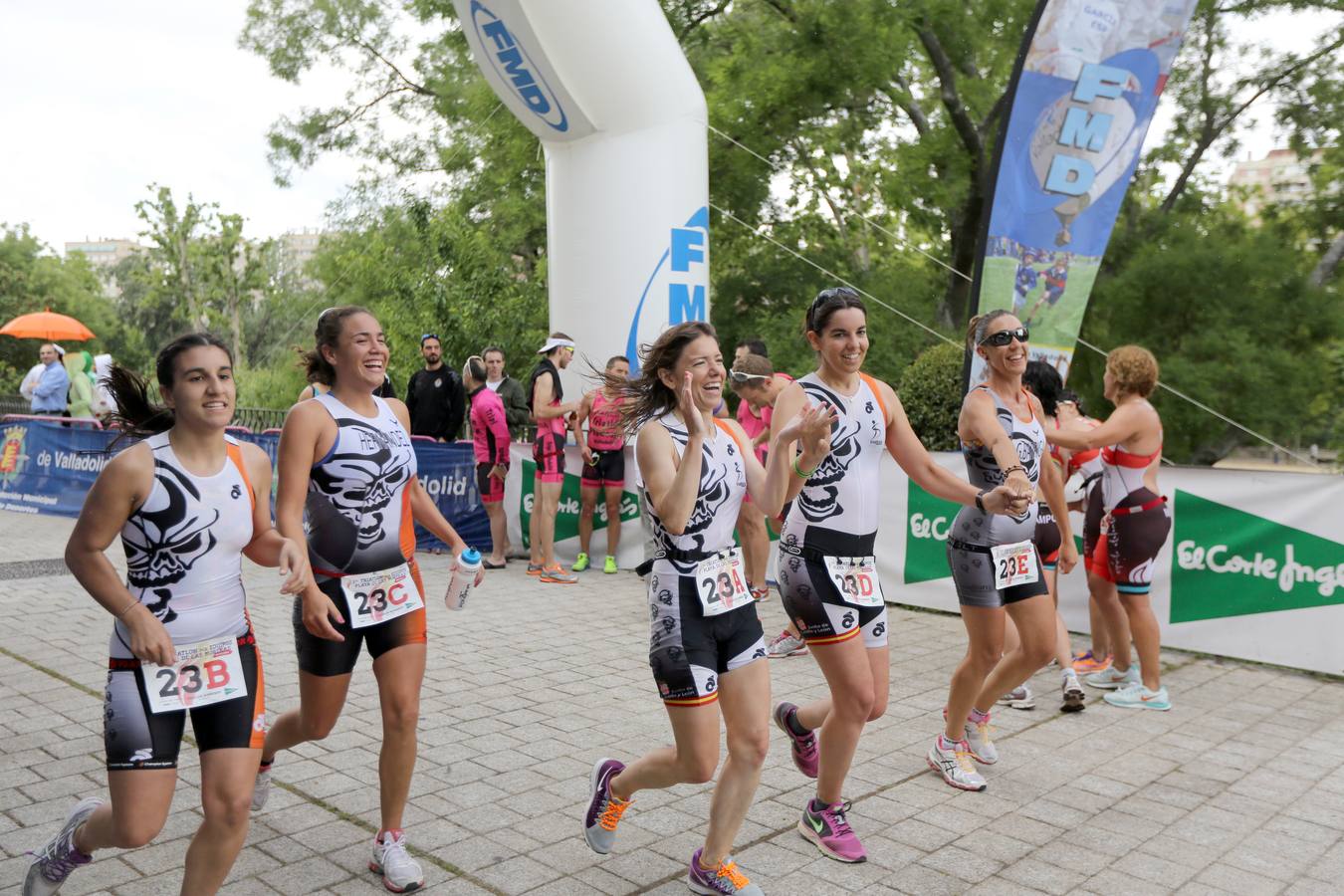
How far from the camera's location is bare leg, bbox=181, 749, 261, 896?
307 centimetres

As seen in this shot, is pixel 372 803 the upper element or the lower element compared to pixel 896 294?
lower

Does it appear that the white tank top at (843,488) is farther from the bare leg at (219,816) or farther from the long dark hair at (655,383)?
the bare leg at (219,816)

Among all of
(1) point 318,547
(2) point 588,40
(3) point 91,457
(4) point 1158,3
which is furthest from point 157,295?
(1) point 318,547

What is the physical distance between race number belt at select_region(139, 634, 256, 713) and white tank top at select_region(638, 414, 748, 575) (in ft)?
4.24

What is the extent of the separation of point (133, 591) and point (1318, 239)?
61.6ft

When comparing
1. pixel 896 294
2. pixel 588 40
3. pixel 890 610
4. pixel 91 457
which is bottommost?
pixel 890 610

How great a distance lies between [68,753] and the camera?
517 centimetres

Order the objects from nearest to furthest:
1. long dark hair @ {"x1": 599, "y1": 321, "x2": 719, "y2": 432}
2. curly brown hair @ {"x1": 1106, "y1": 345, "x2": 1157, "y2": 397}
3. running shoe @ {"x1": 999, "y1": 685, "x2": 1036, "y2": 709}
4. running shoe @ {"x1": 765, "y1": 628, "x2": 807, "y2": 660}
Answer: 1. long dark hair @ {"x1": 599, "y1": 321, "x2": 719, "y2": 432}
2. curly brown hair @ {"x1": 1106, "y1": 345, "x2": 1157, "y2": 397}
3. running shoe @ {"x1": 999, "y1": 685, "x2": 1036, "y2": 709}
4. running shoe @ {"x1": 765, "y1": 628, "x2": 807, "y2": 660}

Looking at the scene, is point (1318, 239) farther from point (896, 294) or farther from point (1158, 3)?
point (1158, 3)

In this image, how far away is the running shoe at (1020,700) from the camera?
20.3ft

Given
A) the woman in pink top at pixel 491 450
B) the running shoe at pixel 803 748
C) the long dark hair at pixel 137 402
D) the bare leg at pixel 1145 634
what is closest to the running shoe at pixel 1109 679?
the bare leg at pixel 1145 634

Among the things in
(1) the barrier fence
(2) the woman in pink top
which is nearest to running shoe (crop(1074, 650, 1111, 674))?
(1) the barrier fence

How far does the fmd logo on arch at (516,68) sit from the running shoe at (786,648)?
20.0ft

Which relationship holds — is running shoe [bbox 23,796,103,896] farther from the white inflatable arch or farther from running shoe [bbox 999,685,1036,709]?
the white inflatable arch
